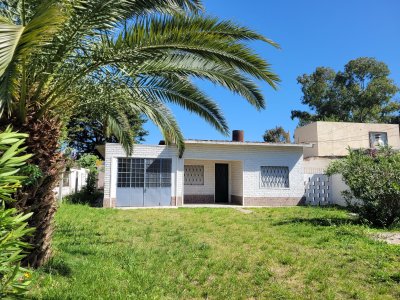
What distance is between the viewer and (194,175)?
20.5 metres

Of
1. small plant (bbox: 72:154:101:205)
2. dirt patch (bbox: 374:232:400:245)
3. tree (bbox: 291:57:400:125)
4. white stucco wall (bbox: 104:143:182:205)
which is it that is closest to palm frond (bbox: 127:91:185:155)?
dirt patch (bbox: 374:232:400:245)

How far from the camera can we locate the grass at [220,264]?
4891 mm

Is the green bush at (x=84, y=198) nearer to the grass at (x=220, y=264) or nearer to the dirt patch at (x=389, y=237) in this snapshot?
the grass at (x=220, y=264)

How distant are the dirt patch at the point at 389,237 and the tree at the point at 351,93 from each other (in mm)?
32627

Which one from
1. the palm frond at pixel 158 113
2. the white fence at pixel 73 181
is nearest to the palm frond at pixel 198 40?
the palm frond at pixel 158 113

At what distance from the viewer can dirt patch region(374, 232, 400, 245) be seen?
782 cm

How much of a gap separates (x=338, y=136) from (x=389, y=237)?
22667mm

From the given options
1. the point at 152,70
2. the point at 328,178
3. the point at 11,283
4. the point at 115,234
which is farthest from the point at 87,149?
the point at 11,283

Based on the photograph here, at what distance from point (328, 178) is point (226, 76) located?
51.4 ft

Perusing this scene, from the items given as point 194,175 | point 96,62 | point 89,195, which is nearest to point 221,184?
point 194,175

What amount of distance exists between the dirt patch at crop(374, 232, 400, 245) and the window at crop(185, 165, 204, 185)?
12.6m

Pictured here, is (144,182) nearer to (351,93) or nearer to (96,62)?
(96,62)

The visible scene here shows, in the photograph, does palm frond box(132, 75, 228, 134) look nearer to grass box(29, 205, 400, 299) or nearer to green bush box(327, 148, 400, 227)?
grass box(29, 205, 400, 299)

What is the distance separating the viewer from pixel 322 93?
4259 centimetres
